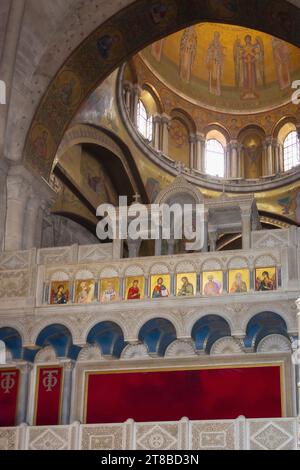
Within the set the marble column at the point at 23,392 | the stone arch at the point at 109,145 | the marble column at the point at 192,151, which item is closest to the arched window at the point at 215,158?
the marble column at the point at 192,151

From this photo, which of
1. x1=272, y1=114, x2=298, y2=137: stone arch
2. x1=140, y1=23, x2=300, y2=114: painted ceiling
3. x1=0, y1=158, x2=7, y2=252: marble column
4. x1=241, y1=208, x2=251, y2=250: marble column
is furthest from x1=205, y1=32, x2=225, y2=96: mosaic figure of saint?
x1=241, y1=208, x2=251, y2=250: marble column

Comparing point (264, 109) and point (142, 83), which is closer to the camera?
point (142, 83)

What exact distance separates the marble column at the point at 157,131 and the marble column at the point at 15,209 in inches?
480

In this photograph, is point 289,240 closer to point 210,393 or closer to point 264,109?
point 210,393

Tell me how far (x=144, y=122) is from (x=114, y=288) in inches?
597

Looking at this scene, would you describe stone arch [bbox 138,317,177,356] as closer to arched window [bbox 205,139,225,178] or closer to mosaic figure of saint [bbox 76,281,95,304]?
mosaic figure of saint [bbox 76,281,95,304]

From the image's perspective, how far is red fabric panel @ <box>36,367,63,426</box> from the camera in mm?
19859

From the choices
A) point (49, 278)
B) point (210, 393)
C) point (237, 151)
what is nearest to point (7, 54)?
point (49, 278)

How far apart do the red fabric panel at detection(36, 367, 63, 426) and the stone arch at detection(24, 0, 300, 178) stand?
582 cm

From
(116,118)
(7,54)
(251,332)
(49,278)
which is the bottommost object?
(251,332)

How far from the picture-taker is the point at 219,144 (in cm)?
3738

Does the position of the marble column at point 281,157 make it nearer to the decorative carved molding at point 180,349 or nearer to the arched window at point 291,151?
the arched window at point 291,151

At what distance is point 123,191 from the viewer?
104ft

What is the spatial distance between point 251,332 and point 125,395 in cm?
334
